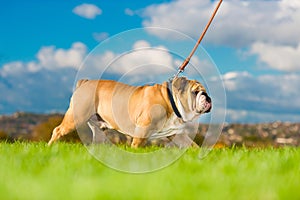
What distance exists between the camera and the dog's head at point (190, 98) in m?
8.47

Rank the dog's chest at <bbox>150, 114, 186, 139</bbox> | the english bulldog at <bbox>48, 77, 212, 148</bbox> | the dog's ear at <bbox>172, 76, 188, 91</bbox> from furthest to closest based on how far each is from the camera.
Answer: the dog's chest at <bbox>150, 114, 186, 139</bbox>
the english bulldog at <bbox>48, 77, 212, 148</bbox>
the dog's ear at <bbox>172, 76, 188, 91</bbox>

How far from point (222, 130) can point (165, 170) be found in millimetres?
2036

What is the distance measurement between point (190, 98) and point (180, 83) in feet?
1.34

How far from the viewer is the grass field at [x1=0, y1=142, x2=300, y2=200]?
16.0ft

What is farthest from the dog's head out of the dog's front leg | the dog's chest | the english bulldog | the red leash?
the dog's front leg

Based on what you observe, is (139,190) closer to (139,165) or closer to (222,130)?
(139,165)

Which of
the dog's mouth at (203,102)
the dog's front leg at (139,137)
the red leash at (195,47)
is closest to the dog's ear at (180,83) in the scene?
the dog's mouth at (203,102)

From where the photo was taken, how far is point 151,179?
222 inches

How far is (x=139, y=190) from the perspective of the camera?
16.3 ft

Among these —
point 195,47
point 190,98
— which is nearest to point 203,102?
point 190,98

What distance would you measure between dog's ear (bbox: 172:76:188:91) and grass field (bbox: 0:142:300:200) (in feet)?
4.43

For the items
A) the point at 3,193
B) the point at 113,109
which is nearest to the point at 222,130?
the point at 113,109

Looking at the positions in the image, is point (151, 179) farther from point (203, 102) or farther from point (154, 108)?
point (154, 108)

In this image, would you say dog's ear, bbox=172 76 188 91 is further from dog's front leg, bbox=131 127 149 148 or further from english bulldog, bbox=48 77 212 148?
dog's front leg, bbox=131 127 149 148
